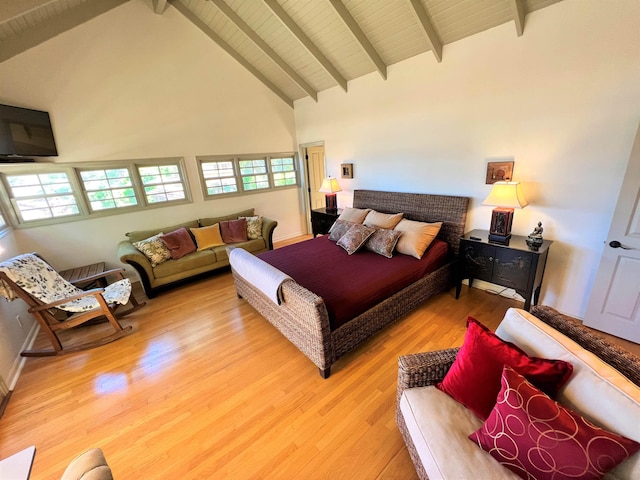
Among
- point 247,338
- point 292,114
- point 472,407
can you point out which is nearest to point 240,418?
point 247,338

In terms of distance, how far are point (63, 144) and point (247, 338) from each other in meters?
3.39

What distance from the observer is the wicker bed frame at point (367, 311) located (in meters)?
1.88

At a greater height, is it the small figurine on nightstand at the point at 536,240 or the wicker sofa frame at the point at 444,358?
the small figurine on nightstand at the point at 536,240

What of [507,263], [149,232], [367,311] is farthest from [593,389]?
[149,232]

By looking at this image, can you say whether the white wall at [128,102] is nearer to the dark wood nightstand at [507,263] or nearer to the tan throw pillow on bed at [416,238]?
the tan throw pillow on bed at [416,238]

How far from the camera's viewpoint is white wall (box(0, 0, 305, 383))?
297 centimetres

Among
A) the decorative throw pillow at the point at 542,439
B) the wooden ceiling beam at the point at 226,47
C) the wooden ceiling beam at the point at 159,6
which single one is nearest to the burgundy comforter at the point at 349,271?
the decorative throw pillow at the point at 542,439

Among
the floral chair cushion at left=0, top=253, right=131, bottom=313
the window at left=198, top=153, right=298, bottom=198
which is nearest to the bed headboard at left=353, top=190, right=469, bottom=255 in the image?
the window at left=198, top=153, right=298, bottom=198

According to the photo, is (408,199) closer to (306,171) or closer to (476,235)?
(476,235)

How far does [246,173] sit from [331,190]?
1.75 metres

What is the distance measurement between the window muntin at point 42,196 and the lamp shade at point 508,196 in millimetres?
5027

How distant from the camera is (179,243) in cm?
365

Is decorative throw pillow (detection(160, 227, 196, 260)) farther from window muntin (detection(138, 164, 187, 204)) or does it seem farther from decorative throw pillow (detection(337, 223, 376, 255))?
decorative throw pillow (detection(337, 223, 376, 255))

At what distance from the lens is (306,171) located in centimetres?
537
